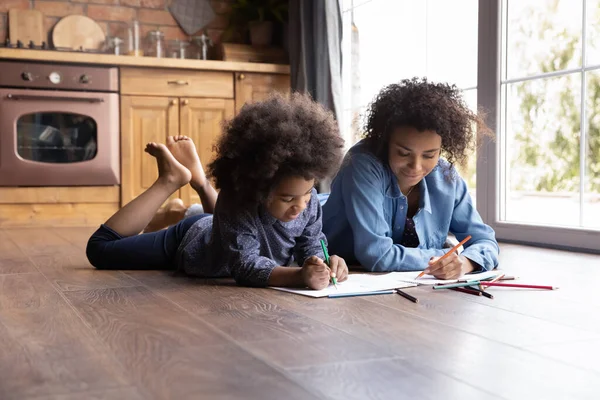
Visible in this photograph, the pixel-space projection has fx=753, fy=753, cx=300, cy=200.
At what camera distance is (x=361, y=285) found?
1981 millimetres

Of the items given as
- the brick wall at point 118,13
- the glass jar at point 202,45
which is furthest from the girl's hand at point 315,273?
the brick wall at point 118,13

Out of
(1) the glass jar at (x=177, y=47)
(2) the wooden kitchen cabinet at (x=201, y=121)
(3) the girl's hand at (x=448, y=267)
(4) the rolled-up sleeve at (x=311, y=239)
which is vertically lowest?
(3) the girl's hand at (x=448, y=267)

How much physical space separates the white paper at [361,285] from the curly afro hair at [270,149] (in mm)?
270

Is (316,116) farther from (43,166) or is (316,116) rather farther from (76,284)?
(43,166)

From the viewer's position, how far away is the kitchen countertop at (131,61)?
14.2 feet

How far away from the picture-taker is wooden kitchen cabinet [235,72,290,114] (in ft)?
16.0

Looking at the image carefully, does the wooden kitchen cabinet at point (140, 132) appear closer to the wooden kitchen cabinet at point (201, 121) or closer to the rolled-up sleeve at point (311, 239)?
the wooden kitchen cabinet at point (201, 121)

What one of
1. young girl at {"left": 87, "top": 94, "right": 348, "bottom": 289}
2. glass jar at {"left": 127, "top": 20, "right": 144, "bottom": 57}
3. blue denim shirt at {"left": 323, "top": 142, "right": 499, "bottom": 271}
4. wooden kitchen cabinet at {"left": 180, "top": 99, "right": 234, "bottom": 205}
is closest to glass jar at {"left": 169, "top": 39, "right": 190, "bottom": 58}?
glass jar at {"left": 127, "top": 20, "right": 144, "bottom": 57}

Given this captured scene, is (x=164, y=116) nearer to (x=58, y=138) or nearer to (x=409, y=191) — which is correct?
(x=58, y=138)

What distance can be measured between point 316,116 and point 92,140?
290 centimetres

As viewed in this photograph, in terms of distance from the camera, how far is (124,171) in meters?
4.63

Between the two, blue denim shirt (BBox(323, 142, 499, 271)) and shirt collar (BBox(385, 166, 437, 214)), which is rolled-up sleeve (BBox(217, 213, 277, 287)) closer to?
blue denim shirt (BBox(323, 142, 499, 271))

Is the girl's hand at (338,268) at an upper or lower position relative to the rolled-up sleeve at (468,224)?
lower

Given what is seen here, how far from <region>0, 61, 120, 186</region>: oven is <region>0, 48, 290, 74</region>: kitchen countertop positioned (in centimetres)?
5
